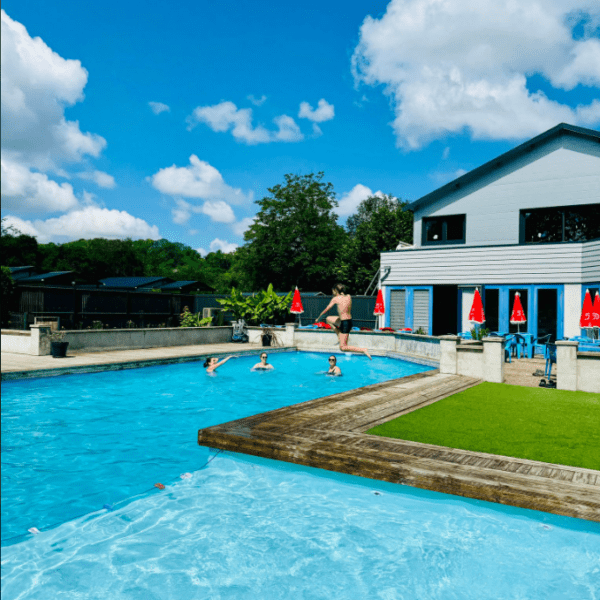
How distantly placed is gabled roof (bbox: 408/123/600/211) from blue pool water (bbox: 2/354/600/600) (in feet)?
60.5

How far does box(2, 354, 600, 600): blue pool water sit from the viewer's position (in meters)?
5.05

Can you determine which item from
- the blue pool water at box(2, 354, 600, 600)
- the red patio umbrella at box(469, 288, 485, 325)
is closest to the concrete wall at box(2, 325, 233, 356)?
the blue pool water at box(2, 354, 600, 600)

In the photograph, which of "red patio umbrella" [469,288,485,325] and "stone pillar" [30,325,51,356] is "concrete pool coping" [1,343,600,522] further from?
"stone pillar" [30,325,51,356]

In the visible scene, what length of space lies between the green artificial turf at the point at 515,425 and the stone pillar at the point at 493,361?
1.67 meters

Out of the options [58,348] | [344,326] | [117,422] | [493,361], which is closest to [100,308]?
[58,348]

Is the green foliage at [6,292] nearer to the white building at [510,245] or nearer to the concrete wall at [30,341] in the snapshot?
the concrete wall at [30,341]

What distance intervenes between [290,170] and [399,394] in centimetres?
5157

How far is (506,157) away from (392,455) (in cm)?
1889

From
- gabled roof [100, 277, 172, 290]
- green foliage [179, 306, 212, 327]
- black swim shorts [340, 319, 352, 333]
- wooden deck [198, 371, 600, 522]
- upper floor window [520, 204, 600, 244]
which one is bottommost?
wooden deck [198, 371, 600, 522]

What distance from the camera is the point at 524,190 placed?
846 inches

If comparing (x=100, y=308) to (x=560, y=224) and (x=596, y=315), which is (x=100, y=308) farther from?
(x=560, y=224)

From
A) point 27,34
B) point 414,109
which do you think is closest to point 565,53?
point 414,109

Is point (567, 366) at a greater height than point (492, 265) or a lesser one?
lesser

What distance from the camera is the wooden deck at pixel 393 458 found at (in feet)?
17.8
